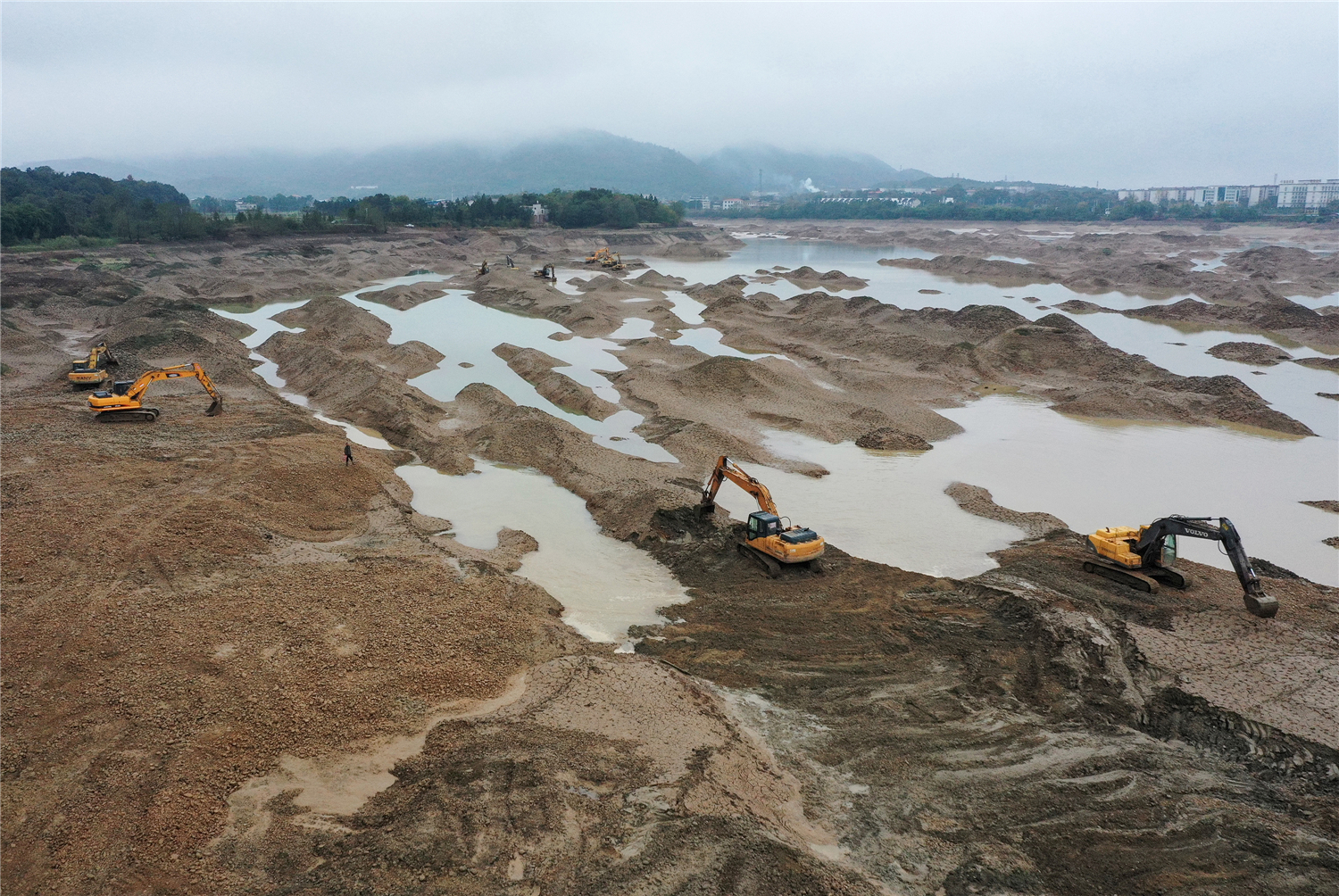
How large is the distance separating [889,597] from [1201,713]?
5.05 metres

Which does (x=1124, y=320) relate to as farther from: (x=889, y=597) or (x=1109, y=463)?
(x=889, y=597)

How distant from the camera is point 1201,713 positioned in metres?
10.7

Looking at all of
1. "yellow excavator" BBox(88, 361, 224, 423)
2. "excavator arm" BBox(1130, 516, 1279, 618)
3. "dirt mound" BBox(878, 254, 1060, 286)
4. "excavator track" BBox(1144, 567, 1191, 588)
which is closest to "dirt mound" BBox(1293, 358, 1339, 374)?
"excavator track" BBox(1144, 567, 1191, 588)

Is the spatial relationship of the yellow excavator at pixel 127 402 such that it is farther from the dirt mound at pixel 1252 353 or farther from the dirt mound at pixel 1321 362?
the dirt mound at pixel 1321 362

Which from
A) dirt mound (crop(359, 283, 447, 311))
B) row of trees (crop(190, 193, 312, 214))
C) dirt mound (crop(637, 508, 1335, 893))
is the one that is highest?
row of trees (crop(190, 193, 312, 214))

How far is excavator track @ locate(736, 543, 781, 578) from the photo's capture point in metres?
15.2

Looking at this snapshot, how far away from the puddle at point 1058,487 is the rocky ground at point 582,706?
144cm

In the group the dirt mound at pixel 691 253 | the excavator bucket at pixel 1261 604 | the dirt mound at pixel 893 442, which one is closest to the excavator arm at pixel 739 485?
the excavator bucket at pixel 1261 604

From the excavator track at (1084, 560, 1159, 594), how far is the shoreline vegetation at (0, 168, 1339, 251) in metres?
77.6

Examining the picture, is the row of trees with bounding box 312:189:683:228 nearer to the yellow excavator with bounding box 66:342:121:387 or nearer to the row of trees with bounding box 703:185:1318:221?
the row of trees with bounding box 703:185:1318:221

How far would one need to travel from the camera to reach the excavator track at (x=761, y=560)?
49.8 feet

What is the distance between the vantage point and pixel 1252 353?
37.5 meters

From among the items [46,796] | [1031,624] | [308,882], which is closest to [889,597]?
[1031,624]

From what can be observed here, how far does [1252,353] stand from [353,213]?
307ft
